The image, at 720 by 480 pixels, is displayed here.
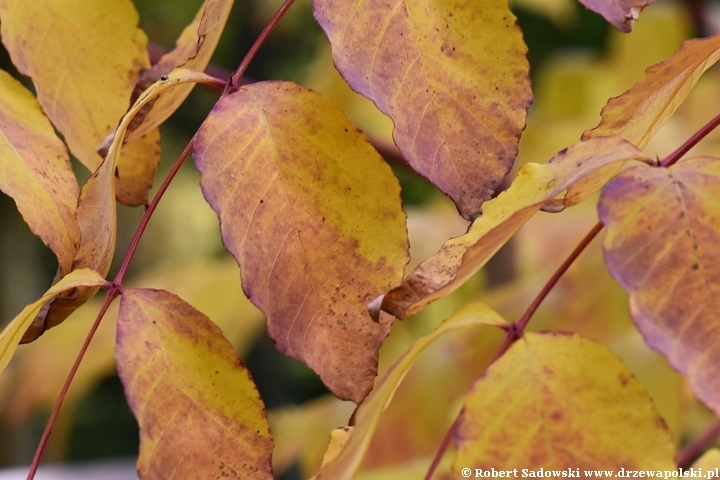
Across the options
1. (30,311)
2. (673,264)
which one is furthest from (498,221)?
(30,311)

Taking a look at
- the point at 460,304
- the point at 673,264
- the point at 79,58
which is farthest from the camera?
the point at 460,304

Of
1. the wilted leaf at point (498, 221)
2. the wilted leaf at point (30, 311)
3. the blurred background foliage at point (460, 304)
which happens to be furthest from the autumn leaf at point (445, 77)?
the blurred background foliage at point (460, 304)

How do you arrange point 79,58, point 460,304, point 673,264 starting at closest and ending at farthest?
point 673,264 < point 79,58 < point 460,304

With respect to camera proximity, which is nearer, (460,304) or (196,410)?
(196,410)

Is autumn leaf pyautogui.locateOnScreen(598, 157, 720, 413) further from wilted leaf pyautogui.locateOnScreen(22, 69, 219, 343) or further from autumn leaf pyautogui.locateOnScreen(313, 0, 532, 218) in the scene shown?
wilted leaf pyautogui.locateOnScreen(22, 69, 219, 343)

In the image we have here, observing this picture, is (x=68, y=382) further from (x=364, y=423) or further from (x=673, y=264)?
(x=673, y=264)

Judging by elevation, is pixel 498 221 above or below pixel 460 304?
above

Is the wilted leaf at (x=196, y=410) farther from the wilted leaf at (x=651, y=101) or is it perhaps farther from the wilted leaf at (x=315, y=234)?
the wilted leaf at (x=651, y=101)
